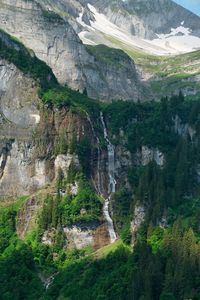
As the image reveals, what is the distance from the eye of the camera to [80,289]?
120m

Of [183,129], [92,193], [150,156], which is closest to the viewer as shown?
[92,193]

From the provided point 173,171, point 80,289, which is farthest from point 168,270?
point 173,171

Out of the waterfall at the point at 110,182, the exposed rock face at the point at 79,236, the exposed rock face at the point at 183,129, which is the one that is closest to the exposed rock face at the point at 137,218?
the waterfall at the point at 110,182

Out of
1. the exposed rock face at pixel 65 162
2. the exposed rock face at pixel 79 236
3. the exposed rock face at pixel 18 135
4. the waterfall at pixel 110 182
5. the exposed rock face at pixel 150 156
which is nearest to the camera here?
the exposed rock face at pixel 79 236

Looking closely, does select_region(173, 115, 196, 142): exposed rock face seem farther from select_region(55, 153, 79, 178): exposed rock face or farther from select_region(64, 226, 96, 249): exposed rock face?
select_region(64, 226, 96, 249): exposed rock face

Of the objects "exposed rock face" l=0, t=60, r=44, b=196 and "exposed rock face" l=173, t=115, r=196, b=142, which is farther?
"exposed rock face" l=173, t=115, r=196, b=142

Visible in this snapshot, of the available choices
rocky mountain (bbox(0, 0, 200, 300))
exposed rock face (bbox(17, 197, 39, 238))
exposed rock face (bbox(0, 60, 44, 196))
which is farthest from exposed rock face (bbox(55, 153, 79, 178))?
exposed rock face (bbox(17, 197, 39, 238))

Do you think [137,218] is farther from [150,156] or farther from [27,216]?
[150,156]

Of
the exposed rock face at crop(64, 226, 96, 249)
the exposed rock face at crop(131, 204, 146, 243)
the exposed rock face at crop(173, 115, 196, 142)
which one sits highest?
the exposed rock face at crop(173, 115, 196, 142)

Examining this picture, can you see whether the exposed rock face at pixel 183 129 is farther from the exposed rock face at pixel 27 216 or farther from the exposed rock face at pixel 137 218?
the exposed rock face at pixel 27 216

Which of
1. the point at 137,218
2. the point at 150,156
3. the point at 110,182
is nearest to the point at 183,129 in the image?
the point at 150,156

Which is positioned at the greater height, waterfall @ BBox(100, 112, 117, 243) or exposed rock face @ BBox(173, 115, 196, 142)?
exposed rock face @ BBox(173, 115, 196, 142)

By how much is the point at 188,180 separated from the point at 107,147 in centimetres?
2164

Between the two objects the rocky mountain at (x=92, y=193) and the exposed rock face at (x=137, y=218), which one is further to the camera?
the exposed rock face at (x=137, y=218)
